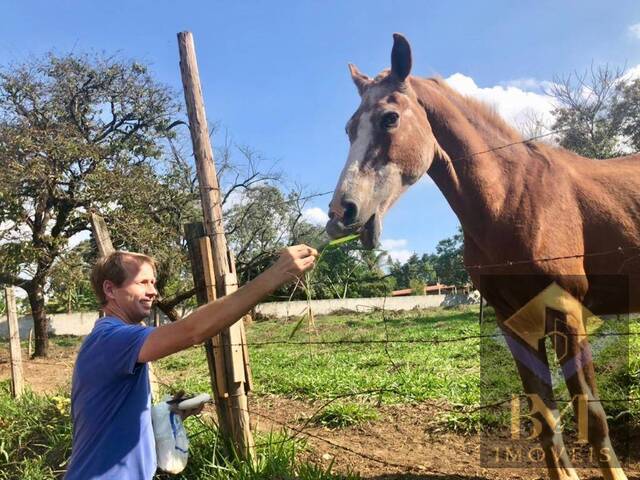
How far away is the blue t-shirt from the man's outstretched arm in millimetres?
123

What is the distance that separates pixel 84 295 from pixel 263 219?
928cm

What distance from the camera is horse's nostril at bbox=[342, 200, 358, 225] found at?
243 centimetres

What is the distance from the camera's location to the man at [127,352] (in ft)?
5.20

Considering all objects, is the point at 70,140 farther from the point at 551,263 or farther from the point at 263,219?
the point at 551,263

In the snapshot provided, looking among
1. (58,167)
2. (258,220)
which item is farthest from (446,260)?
(58,167)

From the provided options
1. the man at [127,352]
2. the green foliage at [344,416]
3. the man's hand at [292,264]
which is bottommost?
the green foliage at [344,416]

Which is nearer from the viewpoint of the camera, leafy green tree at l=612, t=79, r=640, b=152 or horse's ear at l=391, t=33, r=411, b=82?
horse's ear at l=391, t=33, r=411, b=82

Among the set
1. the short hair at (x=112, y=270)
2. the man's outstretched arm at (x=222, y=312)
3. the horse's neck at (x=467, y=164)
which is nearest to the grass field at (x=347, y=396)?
the horse's neck at (x=467, y=164)

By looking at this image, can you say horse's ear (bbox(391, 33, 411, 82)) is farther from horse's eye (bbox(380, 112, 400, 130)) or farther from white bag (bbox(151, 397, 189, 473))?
white bag (bbox(151, 397, 189, 473))

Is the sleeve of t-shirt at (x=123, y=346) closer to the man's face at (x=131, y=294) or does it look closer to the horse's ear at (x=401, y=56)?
the man's face at (x=131, y=294)

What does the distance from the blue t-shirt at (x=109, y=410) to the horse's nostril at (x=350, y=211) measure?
1073mm

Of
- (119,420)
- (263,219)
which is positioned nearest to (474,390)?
(119,420)

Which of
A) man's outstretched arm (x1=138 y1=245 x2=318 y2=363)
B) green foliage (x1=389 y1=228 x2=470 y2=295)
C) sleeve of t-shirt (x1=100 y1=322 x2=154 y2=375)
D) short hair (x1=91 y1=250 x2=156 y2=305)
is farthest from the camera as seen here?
green foliage (x1=389 y1=228 x2=470 y2=295)

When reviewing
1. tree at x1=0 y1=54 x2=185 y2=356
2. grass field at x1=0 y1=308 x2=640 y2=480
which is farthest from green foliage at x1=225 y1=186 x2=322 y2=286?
grass field at x1=0 y1=308 x2=640 y2=480
